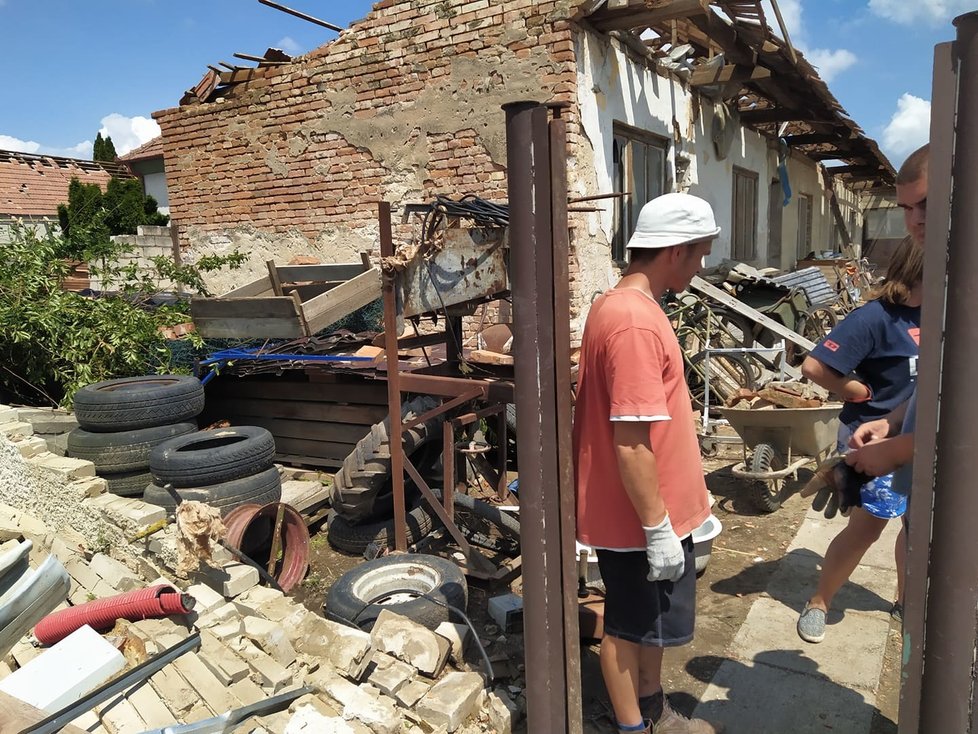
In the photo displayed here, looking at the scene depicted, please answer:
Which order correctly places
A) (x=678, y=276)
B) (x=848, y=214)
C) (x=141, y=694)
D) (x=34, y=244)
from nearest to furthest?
(x=678, y=276), (x=141, y=694), (x=34, y=244), (x=848, y=214)

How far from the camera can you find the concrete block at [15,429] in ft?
16.7

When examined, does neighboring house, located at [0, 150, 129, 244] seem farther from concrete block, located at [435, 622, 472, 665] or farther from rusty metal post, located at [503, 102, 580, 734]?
rusty metal post, located at [503, 102, 580, 734]

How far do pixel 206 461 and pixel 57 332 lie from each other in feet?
8.19

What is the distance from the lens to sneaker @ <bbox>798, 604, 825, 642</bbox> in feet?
10.4

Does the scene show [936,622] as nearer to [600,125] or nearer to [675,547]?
[675,547]

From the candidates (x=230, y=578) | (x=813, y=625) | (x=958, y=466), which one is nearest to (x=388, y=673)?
(x=230, y=578)

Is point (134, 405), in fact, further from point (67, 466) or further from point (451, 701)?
point (451, 701)

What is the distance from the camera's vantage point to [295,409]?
648 cm

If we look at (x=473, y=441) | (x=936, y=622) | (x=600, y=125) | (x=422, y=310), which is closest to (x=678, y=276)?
(x=936, y=622)

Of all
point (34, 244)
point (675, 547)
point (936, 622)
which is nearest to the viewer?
point (936, 622)

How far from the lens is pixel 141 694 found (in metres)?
2.61

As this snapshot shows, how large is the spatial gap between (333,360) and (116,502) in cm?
207

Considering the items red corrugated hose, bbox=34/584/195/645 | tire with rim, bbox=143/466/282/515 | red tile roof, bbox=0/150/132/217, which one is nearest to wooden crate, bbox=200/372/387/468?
tire with rim, bbox=143/466/282/515

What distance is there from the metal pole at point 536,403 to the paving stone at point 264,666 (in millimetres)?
998
